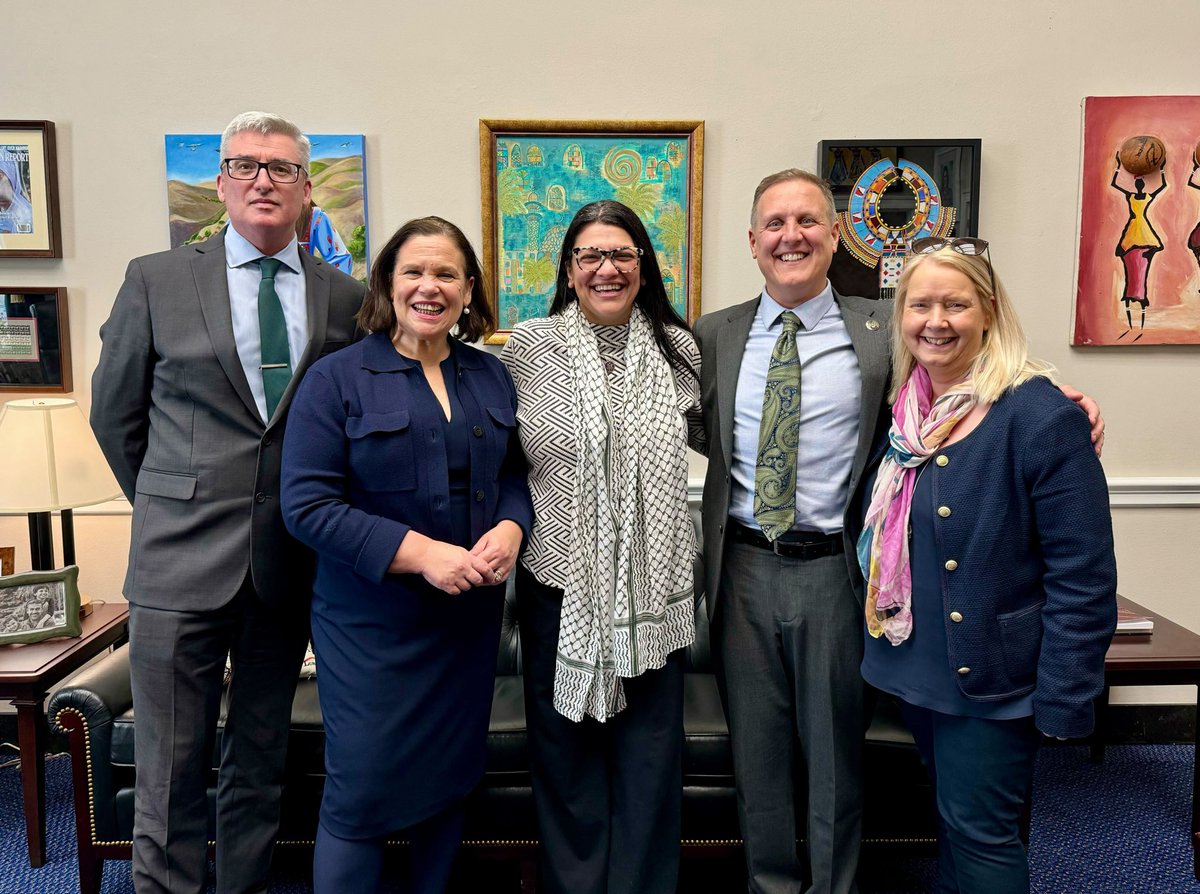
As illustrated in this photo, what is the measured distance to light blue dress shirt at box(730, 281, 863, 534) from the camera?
5.89ft

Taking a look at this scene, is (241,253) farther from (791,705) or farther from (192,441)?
(791,705)

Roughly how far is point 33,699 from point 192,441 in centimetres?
114

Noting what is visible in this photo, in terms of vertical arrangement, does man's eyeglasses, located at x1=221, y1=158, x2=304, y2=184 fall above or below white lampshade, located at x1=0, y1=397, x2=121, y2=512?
above

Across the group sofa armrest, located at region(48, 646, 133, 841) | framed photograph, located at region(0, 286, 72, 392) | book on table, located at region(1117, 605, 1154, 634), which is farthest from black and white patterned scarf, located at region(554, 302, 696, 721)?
framed photograph, located at region(0, 286, 72, 392)

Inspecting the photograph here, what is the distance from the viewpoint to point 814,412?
1.80 meters

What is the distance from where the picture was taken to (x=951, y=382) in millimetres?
1649

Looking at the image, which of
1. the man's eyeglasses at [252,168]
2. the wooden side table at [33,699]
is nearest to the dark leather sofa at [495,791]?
the wooden side table at [33,699]

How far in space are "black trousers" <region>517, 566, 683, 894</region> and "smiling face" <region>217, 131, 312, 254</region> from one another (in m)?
0.90

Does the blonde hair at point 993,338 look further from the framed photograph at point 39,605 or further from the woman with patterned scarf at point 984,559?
the framed photograph at point 39,605

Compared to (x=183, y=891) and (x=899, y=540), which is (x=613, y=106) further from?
(x=183, y=891)

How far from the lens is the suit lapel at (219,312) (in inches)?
65.1

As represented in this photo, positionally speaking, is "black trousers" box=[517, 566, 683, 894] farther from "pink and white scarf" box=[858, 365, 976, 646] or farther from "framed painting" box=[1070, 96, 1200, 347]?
"framed painting" box=[1070, 96, 1200, 347]

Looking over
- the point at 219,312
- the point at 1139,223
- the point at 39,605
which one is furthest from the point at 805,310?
the point at 39,605

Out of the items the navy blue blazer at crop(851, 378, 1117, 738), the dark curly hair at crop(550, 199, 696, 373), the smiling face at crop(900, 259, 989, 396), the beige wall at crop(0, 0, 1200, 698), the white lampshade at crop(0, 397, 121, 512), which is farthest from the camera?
the beige wall at crop(0, 0, 1200, 698)
